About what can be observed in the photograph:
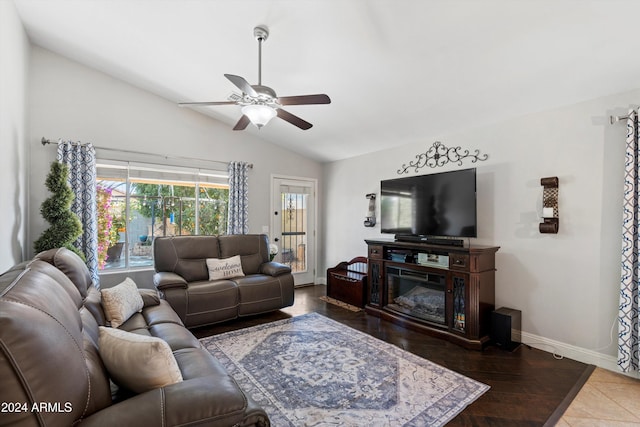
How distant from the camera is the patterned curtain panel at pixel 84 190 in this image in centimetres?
359

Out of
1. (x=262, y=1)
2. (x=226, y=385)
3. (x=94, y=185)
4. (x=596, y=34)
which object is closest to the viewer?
(x=226, y=385)

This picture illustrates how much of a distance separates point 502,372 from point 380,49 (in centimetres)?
300

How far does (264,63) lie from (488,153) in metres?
2.73

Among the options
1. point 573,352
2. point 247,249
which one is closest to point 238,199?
point 247,249

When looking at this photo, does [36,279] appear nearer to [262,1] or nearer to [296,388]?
[296,388]

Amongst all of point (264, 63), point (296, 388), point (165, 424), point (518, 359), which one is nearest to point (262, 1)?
point (264, 63)

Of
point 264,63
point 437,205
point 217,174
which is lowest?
point 437,205

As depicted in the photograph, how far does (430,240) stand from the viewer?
3.54m

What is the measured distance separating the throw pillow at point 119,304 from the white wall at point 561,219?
3.66m

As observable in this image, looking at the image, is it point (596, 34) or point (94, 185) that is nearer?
point (596, 34)

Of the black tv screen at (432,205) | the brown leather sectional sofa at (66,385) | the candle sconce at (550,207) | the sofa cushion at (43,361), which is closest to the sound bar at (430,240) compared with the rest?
the black tv screen at (432,205)

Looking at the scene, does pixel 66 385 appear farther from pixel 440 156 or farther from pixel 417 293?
pixel 440 156

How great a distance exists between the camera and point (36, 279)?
1.27 meters

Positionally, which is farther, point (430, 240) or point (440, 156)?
point (440, 156)
